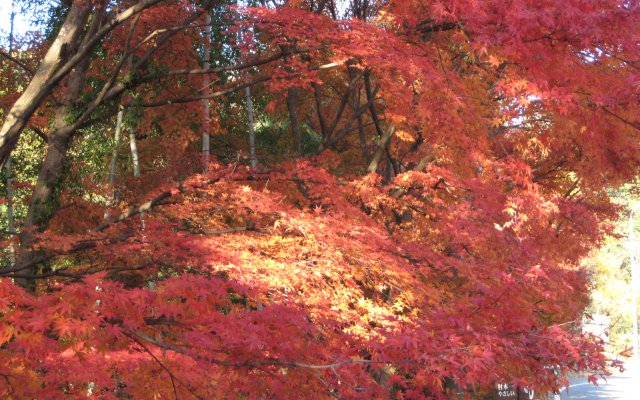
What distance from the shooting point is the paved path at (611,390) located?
62.3 feet

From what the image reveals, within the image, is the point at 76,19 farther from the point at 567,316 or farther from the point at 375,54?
the point at 567,316

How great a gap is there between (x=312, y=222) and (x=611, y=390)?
1895 centimetres

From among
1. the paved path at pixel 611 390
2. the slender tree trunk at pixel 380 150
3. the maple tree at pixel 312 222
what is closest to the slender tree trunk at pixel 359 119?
the maple tree at pixel 312 222

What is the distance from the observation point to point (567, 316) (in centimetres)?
1240

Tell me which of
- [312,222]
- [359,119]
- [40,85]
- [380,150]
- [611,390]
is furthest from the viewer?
[611,390]

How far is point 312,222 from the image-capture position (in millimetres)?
6227

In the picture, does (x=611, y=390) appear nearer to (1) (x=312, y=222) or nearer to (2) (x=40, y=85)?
(1) (x=312, y=222)

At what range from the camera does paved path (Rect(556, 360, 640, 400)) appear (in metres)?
19.0

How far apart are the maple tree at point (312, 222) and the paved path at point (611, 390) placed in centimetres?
918

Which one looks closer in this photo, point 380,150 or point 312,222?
point 312,222

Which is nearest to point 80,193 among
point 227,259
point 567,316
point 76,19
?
point 76,19

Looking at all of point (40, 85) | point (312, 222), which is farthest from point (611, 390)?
point (40, 85)

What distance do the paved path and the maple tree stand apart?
30.1ft

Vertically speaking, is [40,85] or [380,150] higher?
[380,150]
